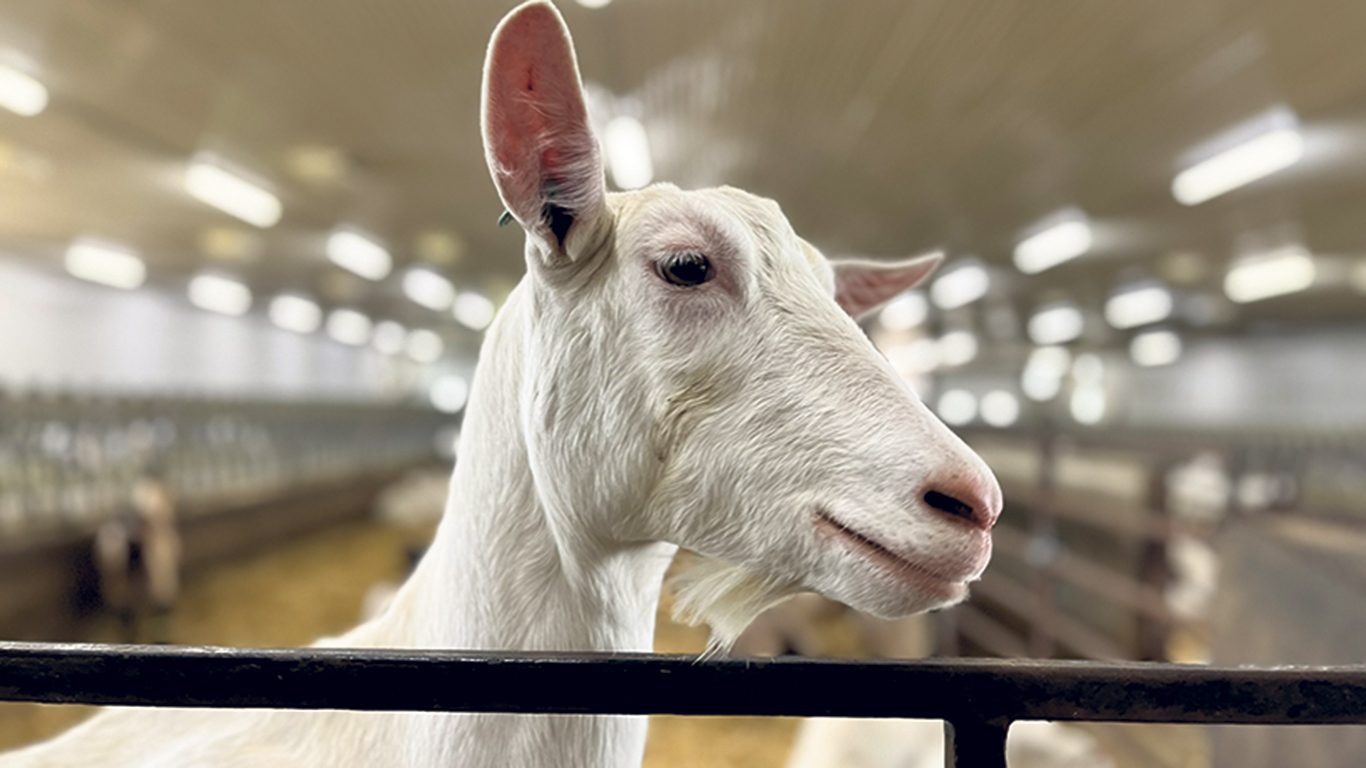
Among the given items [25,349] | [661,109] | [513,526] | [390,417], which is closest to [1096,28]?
[661,109]

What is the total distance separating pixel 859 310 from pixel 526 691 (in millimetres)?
705

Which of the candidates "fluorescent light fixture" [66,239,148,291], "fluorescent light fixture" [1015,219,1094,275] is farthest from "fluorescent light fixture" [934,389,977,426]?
"fluorescent light fixture" [66,239,148,291]

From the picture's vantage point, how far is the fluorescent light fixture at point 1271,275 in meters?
9.63

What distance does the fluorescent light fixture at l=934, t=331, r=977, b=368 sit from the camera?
6164 mm

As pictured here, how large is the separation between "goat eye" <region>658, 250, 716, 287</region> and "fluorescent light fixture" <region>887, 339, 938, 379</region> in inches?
120

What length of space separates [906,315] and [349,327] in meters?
10.3

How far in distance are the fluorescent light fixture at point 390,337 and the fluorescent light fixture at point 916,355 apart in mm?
4701

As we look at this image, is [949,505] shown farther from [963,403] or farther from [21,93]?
[963,403]

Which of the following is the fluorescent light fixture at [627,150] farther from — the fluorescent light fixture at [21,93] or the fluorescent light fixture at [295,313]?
the fluorescent light fixture at [295,313]

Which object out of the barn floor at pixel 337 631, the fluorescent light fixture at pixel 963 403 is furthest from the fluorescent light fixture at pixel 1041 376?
the barn floor at pixel 337 631

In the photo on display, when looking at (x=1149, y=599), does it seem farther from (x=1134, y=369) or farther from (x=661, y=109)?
(x=1134, y=369)

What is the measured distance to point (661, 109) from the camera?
1.98m

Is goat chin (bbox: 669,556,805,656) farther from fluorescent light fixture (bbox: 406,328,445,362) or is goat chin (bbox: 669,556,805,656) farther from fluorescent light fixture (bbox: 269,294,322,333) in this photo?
fluorescent light fixture (bbox: 269,294,322,333)

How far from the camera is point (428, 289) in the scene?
379 centimetres
